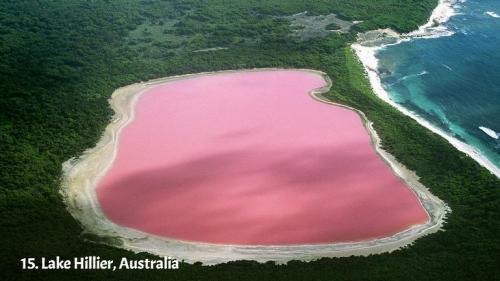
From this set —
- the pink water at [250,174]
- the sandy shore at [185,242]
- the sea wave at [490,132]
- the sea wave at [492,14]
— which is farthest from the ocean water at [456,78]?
the sandy shore at [185,242]

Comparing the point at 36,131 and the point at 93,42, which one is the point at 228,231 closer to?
the point at 36,131

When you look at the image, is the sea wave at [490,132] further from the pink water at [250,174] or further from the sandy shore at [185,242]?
the sandy shore at [185,242]

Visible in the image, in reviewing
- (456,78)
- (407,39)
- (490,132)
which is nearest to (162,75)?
(490,132)

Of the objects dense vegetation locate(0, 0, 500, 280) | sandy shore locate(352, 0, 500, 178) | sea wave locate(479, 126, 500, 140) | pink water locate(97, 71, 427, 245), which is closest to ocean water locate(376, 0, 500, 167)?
sea wave locate(479, 126, 500, 140)

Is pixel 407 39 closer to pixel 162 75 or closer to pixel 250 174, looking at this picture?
pixel 162 75

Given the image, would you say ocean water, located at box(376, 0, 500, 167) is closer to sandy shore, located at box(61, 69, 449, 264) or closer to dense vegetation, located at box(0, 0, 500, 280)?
dense vegetation, located at box(0, 0, 500, 280)

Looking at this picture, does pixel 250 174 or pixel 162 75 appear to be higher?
pixel 162 75

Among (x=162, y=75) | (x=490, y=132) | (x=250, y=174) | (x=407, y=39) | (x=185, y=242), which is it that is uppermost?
(x=407, y=39)

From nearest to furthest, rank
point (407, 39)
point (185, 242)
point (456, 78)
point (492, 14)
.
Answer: point (185, 242), point (456, 78), point (407, 39), point (492, 14)
